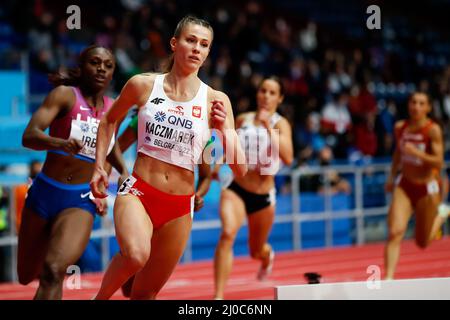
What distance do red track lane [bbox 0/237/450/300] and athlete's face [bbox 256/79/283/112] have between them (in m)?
1.93

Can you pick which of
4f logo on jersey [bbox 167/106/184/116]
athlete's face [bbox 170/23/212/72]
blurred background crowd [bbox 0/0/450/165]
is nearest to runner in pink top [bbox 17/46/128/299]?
4f logo on jersey [bbox 167/106/184/116]

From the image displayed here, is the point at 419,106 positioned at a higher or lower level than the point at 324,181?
higher

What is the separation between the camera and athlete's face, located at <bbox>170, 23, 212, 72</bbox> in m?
5.64

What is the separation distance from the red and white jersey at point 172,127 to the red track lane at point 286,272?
11.9 ft

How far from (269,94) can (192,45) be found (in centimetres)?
340

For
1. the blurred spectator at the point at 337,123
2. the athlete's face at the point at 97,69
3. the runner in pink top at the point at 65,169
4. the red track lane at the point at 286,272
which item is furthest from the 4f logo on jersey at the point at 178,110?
the blurred spectator at the point at 337,123

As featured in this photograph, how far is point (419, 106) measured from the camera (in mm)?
10031

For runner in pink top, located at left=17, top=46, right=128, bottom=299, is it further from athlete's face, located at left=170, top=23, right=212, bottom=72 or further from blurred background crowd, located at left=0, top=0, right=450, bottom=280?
blurred background crowd, located at left=0, top=0, right=450, bottom=280

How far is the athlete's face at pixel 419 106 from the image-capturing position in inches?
395

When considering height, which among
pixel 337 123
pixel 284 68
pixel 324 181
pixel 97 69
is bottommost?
pixel 324 181

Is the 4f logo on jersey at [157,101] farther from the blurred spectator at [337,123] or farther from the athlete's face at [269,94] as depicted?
the blurred spectator at [337,123]

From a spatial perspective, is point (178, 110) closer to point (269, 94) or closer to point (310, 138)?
point (269, 94)

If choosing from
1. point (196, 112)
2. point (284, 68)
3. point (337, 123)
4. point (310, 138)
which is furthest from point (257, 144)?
point (284, 68)
